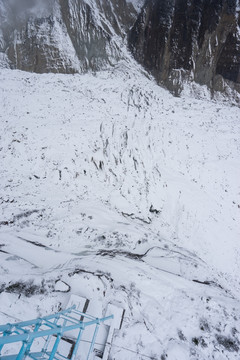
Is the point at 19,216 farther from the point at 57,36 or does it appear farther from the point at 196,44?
the point at 196,44

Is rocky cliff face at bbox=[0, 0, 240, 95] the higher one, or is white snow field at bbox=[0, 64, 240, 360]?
rocky cliff face at bbox=[0, 0, 240, 95]

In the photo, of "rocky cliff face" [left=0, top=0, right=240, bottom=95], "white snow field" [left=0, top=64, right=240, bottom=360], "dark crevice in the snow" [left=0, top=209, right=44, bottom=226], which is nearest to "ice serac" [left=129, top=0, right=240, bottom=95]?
"rocky cliff face" [left=0, top=0, right=240, bottom=95]

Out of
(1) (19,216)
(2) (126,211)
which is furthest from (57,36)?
(2) (126,211)

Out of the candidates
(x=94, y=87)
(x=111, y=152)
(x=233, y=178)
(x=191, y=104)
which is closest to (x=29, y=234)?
(x=111, y=152)

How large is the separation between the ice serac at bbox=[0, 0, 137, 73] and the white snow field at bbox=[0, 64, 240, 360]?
3.34 m

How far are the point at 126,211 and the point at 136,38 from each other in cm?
2140

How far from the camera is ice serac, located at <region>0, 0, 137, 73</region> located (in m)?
19.3

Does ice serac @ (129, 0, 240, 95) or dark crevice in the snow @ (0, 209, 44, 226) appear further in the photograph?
ice serac @ (129, 0, 240, 95)

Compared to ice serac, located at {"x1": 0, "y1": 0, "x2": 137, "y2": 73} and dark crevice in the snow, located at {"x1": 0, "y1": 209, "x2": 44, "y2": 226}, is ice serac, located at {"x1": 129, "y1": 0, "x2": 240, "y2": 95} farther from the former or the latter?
dark crevice in the snow, located at {"x1": 0, "y1": 209, "x2": 44, "y2": 226}

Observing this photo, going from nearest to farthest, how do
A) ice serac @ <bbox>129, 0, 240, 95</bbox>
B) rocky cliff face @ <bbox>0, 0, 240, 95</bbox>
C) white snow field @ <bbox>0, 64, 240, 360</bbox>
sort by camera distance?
white snow field @ <bbox>0, 64, 240, 360</bbox>
ice serac @ <bbox>129, 0, 240, 95</bbox>
rocky cliff face @ <bbox>0, 0, 240, 95</bbox>

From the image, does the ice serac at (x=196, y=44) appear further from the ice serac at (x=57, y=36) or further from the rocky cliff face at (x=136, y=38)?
the ice serac at (x=57, y=36)

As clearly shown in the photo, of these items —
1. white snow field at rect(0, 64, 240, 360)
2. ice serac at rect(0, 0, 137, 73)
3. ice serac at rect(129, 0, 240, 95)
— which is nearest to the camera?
white snow field at rect(0, 64, 240, 360)

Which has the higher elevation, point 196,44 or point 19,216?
point 196,44

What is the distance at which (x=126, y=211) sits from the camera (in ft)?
27.5
